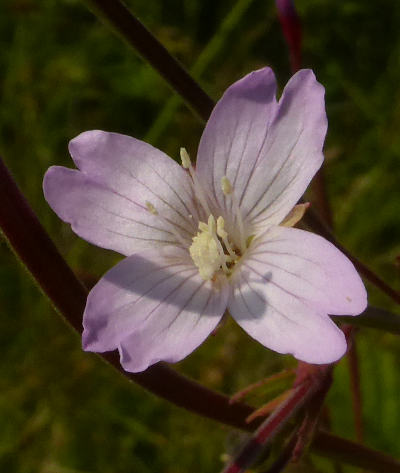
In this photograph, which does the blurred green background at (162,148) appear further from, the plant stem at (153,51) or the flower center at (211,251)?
the plant stem at (153,51)

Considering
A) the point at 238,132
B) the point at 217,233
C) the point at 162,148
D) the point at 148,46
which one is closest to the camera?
the point at 148,46

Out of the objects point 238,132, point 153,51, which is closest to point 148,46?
point 153,51

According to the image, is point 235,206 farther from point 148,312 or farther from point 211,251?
point 148,312

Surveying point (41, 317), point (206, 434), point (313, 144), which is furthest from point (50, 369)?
point (313, 144)

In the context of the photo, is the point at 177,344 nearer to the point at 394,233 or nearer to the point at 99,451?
the point at 99,451

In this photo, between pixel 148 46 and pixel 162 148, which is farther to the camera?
pixel 162 148

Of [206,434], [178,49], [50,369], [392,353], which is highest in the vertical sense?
[178,49]
